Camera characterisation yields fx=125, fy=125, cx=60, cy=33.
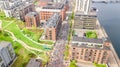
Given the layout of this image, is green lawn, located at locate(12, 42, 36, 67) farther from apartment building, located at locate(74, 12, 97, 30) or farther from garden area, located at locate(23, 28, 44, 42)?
apartment building, located at locate(74, 12, 97, 30)

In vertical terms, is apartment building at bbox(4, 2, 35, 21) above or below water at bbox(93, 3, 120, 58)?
above

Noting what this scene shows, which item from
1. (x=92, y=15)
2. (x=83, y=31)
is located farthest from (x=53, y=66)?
(x=92, y=15)

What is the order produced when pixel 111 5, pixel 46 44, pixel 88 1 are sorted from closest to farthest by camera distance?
pixel 46 44 → pixel 88 1 → pixel 111 5

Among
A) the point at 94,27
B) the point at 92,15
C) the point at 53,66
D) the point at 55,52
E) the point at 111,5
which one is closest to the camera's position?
the point at 53,66

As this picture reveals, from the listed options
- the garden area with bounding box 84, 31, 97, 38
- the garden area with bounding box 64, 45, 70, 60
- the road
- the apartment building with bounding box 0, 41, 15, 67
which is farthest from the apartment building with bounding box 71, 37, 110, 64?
the apartment building with bounding box 0, 41, 15, 67

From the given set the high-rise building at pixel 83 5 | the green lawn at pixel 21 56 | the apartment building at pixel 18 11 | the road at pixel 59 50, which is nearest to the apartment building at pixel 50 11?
the apartment building at pixel 18 11

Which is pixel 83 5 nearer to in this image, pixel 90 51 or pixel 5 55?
pixel 90 51

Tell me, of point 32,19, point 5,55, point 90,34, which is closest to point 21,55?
point 5,55

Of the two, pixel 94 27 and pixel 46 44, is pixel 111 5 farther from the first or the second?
pixel 46 44
